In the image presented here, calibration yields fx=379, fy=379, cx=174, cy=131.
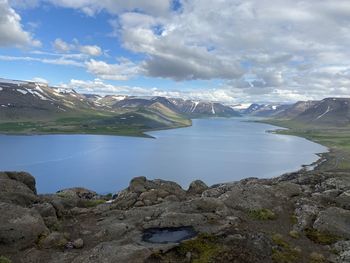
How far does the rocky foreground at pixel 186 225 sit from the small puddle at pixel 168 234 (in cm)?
39

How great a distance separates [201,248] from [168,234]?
3220mm

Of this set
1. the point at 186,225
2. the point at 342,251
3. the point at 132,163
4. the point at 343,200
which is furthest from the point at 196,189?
the point at 132,163

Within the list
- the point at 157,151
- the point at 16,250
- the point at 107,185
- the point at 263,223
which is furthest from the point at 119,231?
the point at 157,151

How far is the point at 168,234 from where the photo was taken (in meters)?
23.8

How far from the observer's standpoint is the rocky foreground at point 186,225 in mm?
20641

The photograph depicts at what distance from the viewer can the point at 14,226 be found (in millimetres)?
22312

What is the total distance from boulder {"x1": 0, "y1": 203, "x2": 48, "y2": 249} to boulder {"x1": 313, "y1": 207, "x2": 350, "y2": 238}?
1822 centimetres

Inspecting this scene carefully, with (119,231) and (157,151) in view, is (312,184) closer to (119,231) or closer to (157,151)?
(119,231)

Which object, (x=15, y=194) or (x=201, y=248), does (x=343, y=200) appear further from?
(x=15, y=194)

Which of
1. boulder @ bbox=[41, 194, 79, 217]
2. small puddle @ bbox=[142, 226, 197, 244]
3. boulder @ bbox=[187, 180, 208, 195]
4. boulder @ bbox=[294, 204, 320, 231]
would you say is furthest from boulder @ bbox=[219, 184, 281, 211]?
boulder @ bbox=[41, 194, 79, 217]

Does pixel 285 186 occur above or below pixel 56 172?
above

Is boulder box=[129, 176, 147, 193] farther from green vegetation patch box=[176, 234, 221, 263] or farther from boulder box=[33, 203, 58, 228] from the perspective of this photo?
green vegetation patch box=[176, 234, 221, 263]

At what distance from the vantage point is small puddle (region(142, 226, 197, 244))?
22.6 m

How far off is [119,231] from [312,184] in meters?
22.0
